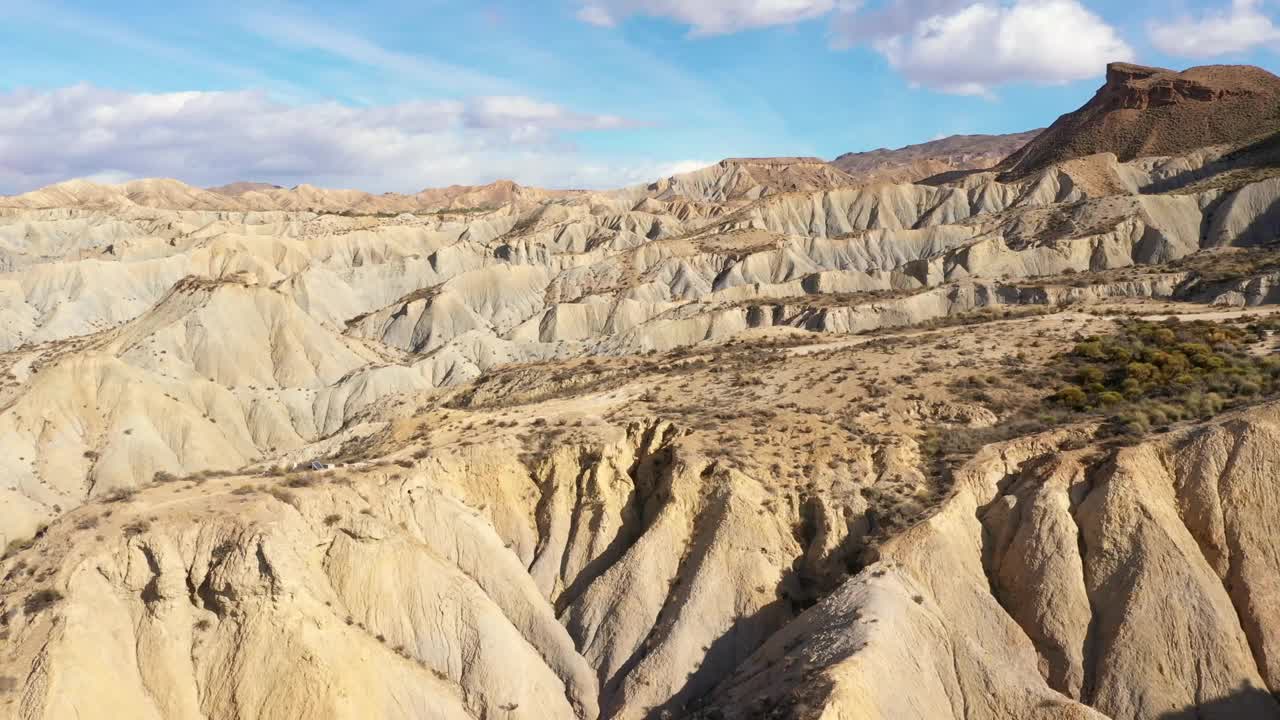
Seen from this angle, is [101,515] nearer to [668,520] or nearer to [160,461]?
[668,520]

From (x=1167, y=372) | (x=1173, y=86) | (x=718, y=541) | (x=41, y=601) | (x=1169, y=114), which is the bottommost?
(x=718, y=541)

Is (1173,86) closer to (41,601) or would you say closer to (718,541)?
(718,541)

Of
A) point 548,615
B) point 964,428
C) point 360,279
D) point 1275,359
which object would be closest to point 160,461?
point 548,615

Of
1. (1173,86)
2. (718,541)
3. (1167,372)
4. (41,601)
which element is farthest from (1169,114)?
(41,601)

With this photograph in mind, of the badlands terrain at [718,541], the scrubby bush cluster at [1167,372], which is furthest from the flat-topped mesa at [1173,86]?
the scrubby bush cluster at [1167,372]

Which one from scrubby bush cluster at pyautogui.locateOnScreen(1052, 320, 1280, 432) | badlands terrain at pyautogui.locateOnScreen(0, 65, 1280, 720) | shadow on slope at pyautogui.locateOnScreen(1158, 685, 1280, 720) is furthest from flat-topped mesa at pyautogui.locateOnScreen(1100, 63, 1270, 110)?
shadow on slope at pyautogui.locateOnScreen(1158, 685, 1280, 720)

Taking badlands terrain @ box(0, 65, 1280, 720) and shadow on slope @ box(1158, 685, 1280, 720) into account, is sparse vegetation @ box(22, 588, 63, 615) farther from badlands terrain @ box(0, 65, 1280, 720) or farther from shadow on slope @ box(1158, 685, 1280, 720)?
shadow on slope @ box(1158, 685, 1280, 720)
